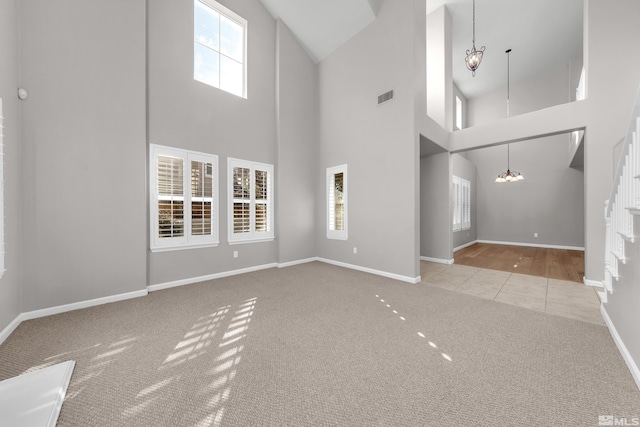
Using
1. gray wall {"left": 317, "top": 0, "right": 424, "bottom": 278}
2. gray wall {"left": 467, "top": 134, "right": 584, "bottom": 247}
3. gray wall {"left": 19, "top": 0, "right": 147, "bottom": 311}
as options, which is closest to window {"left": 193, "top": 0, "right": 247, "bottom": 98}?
gray wall {"left": 19, "top": 0, "right": 147, "bottom": 311}

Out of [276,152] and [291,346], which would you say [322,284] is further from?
[276,152]

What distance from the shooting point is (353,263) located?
5000 mm

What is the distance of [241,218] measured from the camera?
4.68m

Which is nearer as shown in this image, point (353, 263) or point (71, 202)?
point (71, 202)

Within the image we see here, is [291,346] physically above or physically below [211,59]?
below

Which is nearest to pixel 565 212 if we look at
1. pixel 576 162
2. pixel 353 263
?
pixel 576 162

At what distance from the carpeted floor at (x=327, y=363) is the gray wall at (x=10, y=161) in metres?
0.38

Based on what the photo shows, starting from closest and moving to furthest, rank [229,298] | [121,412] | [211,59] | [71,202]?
[121,412] < [71,202] < [229,298] < [211,59]

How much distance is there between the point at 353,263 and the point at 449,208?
252 cm

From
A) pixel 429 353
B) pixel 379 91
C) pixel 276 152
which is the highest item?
pixel 379 91

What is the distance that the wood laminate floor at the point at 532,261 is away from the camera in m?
4.60

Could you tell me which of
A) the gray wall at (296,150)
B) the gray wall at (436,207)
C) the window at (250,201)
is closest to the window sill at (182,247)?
the window at (250,201)

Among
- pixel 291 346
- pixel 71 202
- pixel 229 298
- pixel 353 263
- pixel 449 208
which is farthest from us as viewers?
pixel 449 208

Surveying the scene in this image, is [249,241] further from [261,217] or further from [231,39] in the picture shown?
[231,39]
